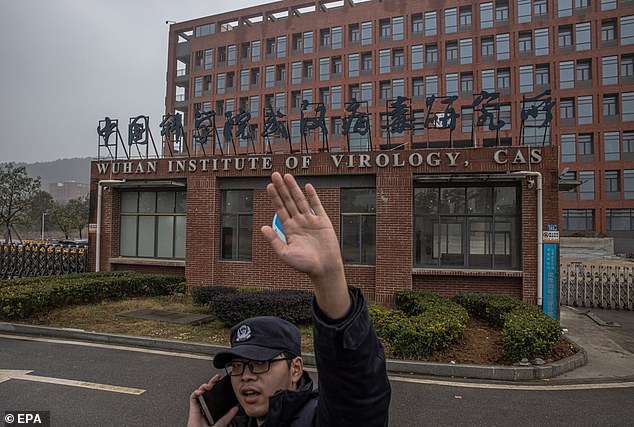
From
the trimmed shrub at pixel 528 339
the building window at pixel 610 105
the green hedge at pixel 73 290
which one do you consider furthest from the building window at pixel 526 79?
A: the trimmed shrub at pixel 528 339

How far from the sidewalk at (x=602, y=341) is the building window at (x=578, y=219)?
93.3 feet

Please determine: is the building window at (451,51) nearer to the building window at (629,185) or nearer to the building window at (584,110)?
the building window at (584,110)

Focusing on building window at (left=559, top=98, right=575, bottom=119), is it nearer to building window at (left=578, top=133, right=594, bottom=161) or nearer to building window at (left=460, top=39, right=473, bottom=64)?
building window at (left=578, top=133, right=594, bottom=161)

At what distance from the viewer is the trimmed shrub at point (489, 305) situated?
32.1 ft

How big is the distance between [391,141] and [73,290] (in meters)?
31.5

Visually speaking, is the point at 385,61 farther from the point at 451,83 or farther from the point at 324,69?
the point at 451,83

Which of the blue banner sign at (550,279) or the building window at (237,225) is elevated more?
the building window at (237,225)

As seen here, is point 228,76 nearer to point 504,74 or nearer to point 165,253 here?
point 504,74

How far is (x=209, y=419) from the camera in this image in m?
1.88

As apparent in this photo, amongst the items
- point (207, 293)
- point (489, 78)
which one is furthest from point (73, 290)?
point (489, 78)

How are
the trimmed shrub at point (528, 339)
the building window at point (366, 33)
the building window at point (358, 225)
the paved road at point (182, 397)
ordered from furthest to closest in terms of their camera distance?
the building window at point (366, 33) → the building window at point (358, 225) → the trimmed shrub at point (528, 339) → the paved road at point (182, 397)

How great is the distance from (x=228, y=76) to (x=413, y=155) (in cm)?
4035

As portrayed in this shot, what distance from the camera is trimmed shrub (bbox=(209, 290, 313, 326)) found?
9562 millimetres

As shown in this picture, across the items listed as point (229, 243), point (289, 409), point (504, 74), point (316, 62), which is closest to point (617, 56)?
point (504, 74)
